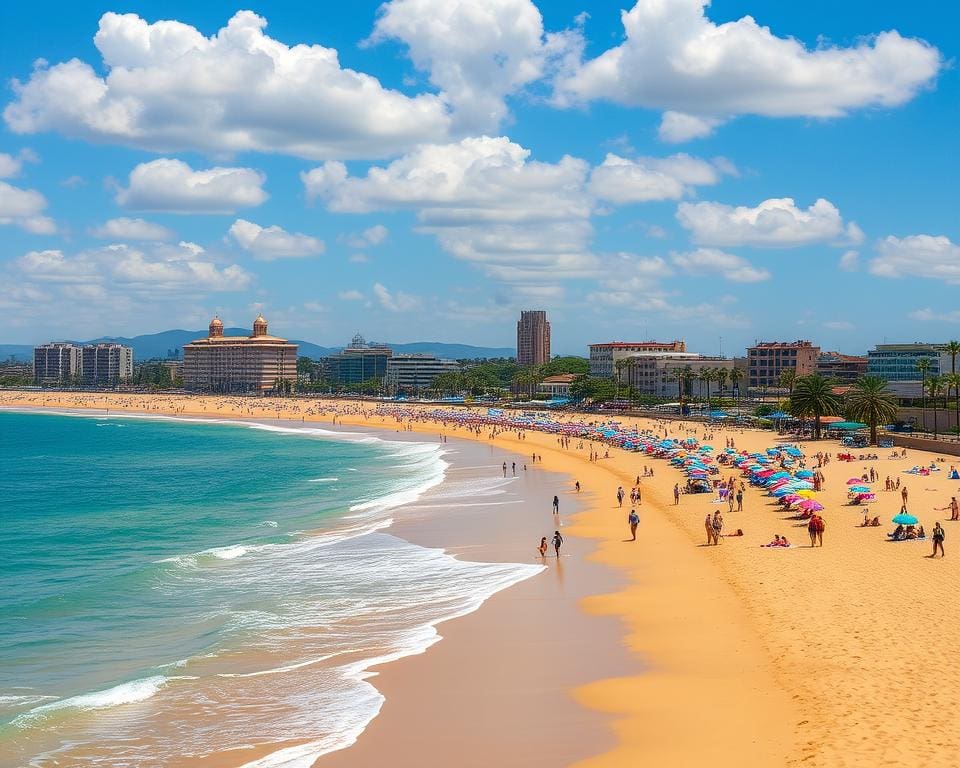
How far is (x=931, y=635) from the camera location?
672 inches

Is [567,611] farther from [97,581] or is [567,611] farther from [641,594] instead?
[97,581]

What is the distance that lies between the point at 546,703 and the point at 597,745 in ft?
6.41

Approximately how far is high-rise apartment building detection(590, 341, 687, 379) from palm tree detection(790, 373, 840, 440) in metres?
93.3

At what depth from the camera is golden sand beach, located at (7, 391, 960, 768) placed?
1282 cm

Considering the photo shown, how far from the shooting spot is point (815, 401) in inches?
2591

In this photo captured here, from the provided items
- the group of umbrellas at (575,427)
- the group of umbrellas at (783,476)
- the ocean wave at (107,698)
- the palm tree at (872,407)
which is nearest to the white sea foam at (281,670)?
the ocean wave at (107,698)

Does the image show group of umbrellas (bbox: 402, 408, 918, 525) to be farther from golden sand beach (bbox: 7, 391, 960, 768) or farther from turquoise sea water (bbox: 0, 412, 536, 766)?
turquoise sea water (bbox: 0, 412, 536, 766)

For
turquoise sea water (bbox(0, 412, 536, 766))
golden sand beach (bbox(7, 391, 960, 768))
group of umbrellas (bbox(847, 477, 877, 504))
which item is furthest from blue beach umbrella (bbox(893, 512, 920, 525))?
turquoise sea water (bbox(0, 412, 536, 766))

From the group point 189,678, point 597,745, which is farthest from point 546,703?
point 189,678

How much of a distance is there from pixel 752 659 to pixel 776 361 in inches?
4810

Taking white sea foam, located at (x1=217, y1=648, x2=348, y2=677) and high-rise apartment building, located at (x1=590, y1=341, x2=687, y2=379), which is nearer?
white sea foam, located at (x1=217, y1=648, x2=348, y2=677)

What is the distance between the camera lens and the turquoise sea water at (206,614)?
14.5m

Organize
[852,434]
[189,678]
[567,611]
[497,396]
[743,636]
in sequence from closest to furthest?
[189,678]
[743,636]
[567,611]
[852,434]
[497,396]

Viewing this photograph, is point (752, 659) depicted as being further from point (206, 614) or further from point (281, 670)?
point (206, 614)
